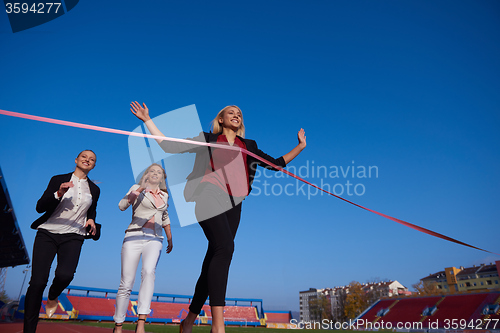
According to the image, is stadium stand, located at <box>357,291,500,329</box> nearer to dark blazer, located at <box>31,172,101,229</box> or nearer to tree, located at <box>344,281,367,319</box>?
tree, located at <box>344,281,367,319</box>

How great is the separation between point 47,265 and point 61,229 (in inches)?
15.1

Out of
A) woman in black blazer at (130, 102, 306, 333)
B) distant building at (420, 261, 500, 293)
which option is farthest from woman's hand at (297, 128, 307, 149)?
distant building at (420, 261, 500, 293)

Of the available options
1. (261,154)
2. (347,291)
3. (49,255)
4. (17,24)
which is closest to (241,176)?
(261,154)

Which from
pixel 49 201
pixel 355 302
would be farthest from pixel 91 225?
pixel 355 302

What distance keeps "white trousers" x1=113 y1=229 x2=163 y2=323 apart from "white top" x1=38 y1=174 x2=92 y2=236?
1.81 feet

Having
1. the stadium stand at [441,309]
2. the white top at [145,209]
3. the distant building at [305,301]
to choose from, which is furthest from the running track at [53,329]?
the distant building at [305,301]

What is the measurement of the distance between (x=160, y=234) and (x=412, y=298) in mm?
57907

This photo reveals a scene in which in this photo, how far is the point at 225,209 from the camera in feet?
8.54

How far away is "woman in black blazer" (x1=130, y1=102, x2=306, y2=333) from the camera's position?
2.38 metres

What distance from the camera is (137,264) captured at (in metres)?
3.86

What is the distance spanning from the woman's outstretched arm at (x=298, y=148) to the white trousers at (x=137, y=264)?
6.46 feet

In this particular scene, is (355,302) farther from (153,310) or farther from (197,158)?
(197,158)

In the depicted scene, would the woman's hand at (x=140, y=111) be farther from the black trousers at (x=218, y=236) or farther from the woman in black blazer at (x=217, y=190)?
the black trousers at (x=218, y=236)

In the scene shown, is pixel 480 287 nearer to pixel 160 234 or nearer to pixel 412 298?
pixel 412 298
